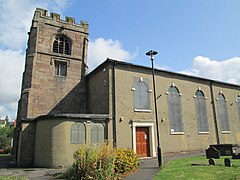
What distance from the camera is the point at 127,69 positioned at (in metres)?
18.1

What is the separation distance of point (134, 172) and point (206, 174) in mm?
3444

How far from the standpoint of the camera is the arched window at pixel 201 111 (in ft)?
70.0

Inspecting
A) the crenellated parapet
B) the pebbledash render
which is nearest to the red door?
the pebbledash render

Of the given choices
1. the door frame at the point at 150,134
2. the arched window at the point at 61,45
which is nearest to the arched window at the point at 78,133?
the door frame at the point at 150,134

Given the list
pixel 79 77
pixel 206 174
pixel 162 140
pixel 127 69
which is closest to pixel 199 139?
pixel 162 140

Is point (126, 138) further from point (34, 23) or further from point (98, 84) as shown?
point (34, 23)

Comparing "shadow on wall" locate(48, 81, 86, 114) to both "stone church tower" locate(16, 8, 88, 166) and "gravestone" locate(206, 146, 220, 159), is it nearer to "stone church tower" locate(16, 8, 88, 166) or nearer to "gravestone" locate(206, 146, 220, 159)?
"stone church tower" locate(16, 8, 88, 166)

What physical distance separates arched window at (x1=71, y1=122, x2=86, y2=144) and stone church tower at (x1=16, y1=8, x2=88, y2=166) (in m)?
5.33

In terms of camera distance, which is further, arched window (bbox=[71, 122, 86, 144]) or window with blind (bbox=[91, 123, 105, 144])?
window with blind (bbox=[91, 123, 105, 144])

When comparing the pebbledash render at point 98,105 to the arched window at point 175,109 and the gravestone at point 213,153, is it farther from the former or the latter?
the gravestone at point 213,153

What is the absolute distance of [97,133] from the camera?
15453 millimetres

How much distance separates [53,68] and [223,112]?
19745 millimetres

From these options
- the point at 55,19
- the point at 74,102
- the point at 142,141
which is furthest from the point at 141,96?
the point at 55,19

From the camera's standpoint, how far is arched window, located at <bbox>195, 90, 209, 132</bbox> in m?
21.3
